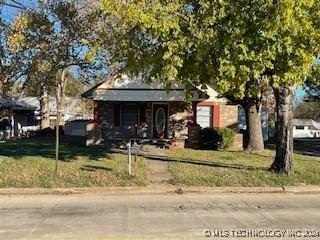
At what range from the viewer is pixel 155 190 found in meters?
15.7

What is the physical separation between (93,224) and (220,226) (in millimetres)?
2408

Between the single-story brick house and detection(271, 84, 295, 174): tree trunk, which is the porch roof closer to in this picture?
the single-story brick house

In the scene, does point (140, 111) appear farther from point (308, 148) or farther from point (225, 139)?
point (308, 148)

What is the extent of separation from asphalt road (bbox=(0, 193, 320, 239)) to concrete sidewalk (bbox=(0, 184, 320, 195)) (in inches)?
17.2

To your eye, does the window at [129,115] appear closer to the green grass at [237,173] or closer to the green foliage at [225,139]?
the green foliage at [225,139]

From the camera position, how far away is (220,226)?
35.3 ft

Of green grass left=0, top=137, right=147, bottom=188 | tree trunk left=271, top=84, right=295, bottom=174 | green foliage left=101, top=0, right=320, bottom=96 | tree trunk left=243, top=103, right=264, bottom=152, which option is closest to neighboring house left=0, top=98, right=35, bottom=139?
tree trunk left=243, top=103, right=264, bottom=152

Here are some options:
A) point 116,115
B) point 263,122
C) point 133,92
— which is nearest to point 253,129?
point 133,92

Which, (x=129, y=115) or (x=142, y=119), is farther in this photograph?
(x=129, y=115)

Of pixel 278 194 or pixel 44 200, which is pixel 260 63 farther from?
pixel 44 200

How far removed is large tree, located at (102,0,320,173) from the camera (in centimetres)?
1504

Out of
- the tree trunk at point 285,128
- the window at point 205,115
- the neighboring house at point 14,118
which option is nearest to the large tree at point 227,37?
the tree trunk at point 285,128

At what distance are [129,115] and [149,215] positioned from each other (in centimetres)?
2042

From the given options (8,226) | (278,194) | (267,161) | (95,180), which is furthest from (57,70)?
(8,226)
